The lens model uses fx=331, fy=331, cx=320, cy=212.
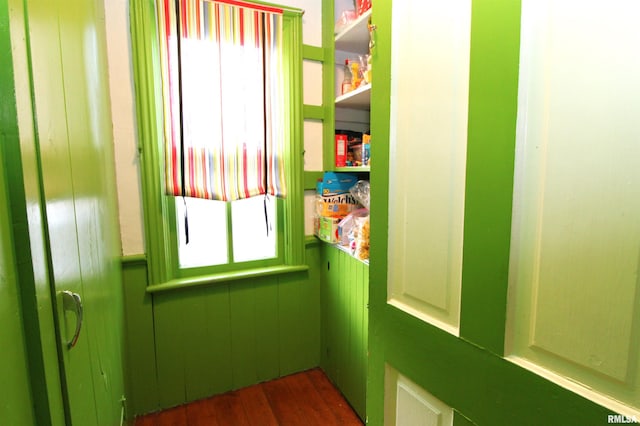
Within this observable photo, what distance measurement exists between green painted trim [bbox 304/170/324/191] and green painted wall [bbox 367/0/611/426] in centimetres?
145

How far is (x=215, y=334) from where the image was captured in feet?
A: 6.64

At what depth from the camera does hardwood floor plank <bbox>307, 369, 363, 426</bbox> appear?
188 centimetres

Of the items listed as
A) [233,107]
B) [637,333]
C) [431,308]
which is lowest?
[431,308]

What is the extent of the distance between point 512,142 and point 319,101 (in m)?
1.68

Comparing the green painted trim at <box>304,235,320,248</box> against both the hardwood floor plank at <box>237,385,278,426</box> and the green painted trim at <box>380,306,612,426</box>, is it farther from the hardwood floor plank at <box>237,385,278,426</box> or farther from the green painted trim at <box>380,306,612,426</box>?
the green painted trim at <box>380,306,612,426</box>

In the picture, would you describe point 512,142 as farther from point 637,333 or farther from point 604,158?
point 637,333

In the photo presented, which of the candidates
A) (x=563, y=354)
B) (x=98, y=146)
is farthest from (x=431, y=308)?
(x=98, y=146)

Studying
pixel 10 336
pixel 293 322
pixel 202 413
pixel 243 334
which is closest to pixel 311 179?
pixel 293 322

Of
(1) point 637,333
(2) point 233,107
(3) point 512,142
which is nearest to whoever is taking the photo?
(1) point 637,333

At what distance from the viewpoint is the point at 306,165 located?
7.09 ft

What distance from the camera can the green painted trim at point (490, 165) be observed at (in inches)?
24.3

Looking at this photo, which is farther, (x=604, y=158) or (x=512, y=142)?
(x=512, y=142)

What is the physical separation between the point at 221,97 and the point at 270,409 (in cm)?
183

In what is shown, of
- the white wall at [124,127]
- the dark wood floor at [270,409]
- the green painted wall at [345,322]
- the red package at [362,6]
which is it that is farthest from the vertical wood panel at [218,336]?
the red package at [362,6]
